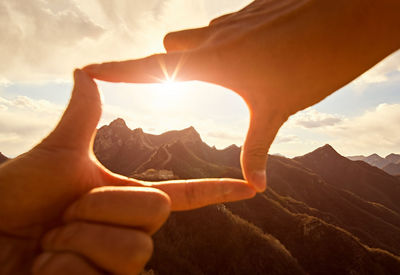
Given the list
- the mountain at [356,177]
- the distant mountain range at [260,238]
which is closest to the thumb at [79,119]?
the distant mountain range at [260,238]

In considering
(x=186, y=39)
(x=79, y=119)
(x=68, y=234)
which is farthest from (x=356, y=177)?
(x=68, y=234)

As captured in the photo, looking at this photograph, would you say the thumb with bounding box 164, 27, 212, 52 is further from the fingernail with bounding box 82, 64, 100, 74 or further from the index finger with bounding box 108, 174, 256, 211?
the index finger with bounding box 108, 174, 256, 211

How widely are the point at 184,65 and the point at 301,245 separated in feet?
84.5

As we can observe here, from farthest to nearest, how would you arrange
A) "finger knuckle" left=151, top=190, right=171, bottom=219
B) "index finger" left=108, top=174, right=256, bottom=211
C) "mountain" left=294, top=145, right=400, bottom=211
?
"mountain" left=294, top=145, right=400, bottom=211, "index finger" left=108, top=174, right=256, bottom=211, "finger knuckle" left=151, top=190, right=171, bottom=219

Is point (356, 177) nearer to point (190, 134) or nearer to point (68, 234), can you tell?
point (190, 134)

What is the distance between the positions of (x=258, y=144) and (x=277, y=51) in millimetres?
1166

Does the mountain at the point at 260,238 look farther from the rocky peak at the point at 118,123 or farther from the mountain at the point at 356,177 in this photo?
the rocky peak at the point at 118,123

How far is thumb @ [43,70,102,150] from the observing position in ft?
6.75

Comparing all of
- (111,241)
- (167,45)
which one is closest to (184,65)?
(167,45)

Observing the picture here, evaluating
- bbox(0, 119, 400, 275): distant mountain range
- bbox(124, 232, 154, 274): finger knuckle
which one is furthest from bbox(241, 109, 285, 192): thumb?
bbox(0, 119, 400, 275): distant mountain range

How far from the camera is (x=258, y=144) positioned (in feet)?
9.32

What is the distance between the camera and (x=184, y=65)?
250 cm

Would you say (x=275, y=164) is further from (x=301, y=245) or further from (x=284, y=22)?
(x=284, y=22)

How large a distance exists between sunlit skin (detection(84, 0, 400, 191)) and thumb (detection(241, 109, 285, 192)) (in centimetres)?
1
